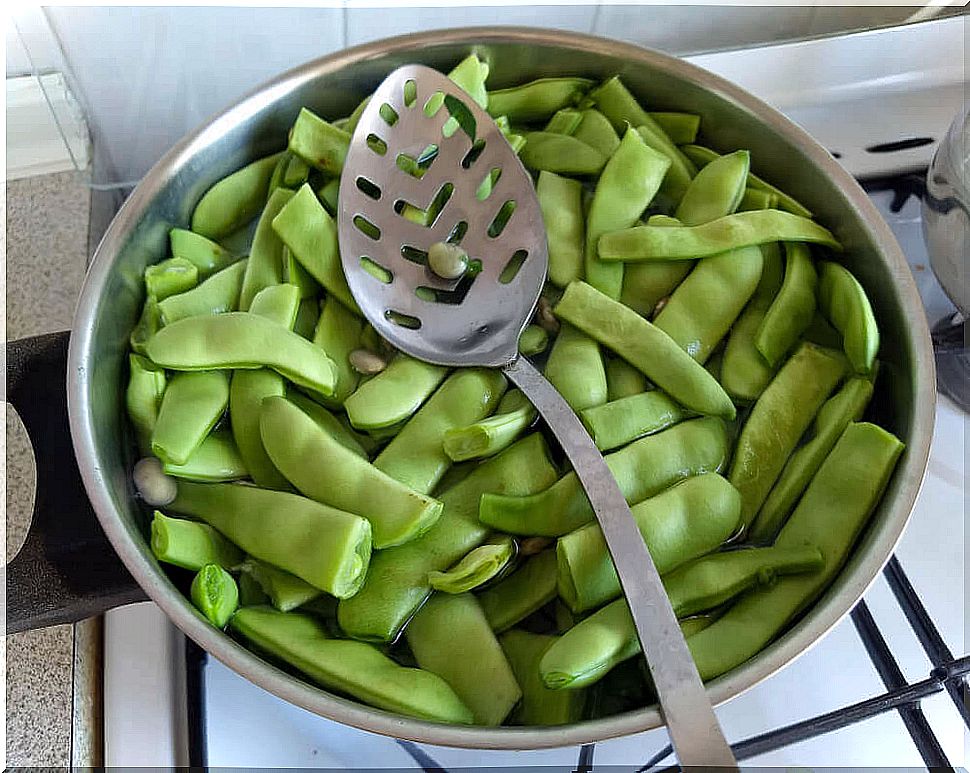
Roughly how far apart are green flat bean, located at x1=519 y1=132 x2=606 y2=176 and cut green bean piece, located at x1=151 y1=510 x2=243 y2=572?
0.34m

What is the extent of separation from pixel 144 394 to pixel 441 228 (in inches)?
8.4

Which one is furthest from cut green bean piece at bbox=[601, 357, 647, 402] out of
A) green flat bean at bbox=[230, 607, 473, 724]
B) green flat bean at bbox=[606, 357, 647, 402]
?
green flat bean at bbox=[230, 607, 473, 724]

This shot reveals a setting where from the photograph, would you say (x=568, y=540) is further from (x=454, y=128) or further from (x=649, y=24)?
(x=649, y=24)

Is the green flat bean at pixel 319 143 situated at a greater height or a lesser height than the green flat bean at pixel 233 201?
greater

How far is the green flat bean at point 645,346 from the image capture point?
0.59m

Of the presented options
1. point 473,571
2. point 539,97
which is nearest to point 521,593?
point 473,571

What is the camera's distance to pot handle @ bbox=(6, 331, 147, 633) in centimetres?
49

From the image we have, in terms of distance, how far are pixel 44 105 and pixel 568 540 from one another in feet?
1.68

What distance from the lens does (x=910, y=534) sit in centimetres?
68

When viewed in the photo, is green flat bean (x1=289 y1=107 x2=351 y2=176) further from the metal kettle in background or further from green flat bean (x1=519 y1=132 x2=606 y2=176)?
the metal kettle in background

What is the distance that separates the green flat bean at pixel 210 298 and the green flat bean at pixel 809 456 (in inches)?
13.8

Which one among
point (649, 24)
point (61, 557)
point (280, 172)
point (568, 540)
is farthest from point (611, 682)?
point (649, 24)

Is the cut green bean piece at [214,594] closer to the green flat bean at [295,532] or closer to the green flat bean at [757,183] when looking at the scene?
the green flat bean at [295,532]

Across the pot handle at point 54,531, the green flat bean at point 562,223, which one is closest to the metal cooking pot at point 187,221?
the pot handle at point 54,531
